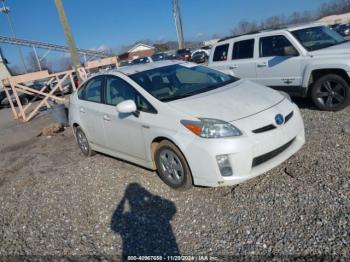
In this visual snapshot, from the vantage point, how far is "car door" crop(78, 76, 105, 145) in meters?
5.07

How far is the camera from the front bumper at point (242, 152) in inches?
134

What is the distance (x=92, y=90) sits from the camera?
5.39 metres

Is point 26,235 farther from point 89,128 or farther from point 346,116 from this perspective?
point 346,116

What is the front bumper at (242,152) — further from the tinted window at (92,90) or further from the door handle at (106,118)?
the tinted window at (92,90)

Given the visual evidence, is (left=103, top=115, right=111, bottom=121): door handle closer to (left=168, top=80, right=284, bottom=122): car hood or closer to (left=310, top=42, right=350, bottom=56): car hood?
(left=168, top=80, right=284, bottom=122): car hood

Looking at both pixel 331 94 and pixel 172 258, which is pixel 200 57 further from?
pixel 172 258

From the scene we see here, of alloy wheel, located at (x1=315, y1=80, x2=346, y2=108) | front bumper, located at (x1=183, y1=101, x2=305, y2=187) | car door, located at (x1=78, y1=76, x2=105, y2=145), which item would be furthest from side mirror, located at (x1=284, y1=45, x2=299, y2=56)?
car door, located at (x1=78, y1=76, x2=105, y2=145)

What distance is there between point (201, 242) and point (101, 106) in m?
2.78

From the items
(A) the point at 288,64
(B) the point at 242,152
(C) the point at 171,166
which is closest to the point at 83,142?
(C) the point at 171,166

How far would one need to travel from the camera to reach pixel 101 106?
498cm

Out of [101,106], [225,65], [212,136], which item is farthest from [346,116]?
[101,106]

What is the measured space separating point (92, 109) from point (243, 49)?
385 centimetres

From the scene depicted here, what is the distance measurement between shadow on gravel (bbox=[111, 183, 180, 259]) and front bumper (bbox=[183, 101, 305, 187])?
1.87ft

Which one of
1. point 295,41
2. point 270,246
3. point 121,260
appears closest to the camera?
point 270,246
